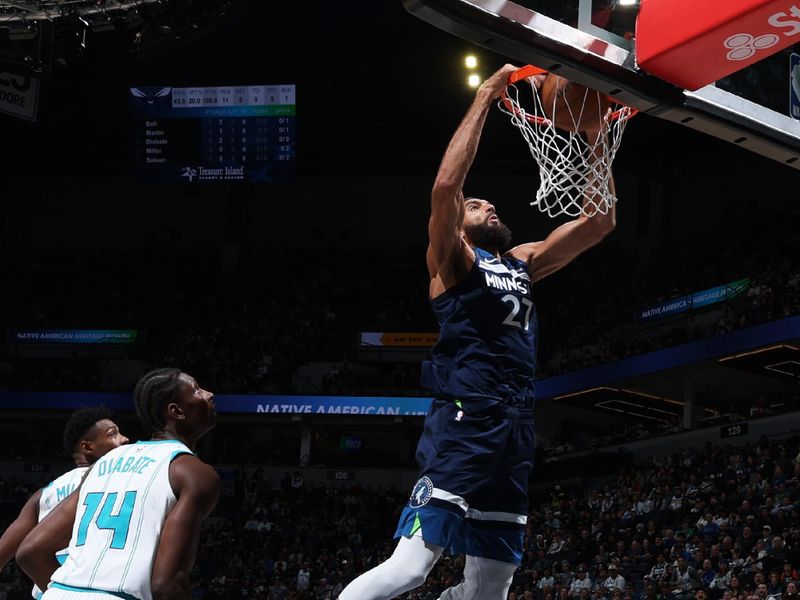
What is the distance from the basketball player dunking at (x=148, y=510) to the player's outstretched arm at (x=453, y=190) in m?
1.29

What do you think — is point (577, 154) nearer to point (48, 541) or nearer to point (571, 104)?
point (571, 104)

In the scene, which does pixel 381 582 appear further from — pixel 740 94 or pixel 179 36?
pixel 179 36

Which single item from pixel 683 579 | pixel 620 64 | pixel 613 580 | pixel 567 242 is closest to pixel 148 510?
pixel 567 242

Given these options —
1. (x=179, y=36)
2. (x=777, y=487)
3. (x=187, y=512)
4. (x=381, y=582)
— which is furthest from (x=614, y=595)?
(x=187, y=512)

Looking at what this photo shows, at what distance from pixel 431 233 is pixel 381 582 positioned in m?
1.37

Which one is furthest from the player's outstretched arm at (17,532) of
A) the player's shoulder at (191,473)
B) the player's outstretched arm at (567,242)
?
the player's outstretched arm at (567,242)

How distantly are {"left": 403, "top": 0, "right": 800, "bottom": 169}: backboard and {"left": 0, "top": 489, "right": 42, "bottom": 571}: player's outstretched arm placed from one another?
2.65m

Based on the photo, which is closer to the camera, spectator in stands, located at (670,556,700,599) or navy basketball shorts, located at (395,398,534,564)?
navy basketball shorts, located at (395,398,534,564)

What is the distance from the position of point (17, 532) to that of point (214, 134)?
14.9 meters

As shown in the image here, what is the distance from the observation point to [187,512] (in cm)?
319

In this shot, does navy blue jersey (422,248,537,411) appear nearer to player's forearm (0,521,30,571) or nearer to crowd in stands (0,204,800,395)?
player's forearm (0,521,30,571)

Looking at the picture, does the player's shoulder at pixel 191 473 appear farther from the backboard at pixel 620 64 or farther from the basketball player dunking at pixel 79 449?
the backboard at pixel 620 64

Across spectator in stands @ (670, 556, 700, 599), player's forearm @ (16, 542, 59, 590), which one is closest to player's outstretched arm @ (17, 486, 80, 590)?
player's forearm @ (16, 542, 59, 590)

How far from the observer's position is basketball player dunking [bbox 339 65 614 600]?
4.17 meters
